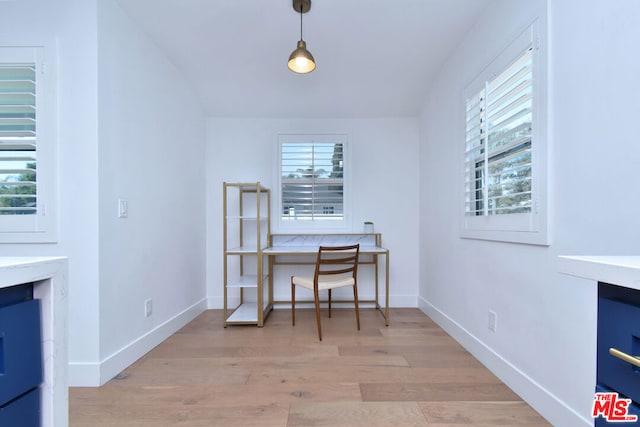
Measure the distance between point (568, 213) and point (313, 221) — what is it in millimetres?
2293

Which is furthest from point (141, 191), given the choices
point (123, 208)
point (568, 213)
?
point (568, 213)

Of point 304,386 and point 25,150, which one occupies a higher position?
point 25,150

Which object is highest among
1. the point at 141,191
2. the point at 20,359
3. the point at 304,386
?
the point at 141,191

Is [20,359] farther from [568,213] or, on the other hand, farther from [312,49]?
[312,49]

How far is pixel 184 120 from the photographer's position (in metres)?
2.67

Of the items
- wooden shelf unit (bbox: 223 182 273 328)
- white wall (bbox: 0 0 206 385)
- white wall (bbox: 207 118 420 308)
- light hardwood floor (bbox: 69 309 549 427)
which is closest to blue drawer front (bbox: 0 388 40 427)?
light hardwood floor (bbox: 69 309 549 427)

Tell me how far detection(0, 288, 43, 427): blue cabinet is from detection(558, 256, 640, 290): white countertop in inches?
51.0

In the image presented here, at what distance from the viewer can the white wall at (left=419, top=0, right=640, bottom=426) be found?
1037 mm

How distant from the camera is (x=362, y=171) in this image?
10.5 feet

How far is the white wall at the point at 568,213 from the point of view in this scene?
1037mm

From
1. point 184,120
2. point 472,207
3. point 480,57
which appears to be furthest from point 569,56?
point 184,120

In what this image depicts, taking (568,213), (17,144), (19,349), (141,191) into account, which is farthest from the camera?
(141,191)

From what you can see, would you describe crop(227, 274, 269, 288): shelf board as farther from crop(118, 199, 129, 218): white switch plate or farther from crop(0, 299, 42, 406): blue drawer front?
crop(0, 299, 42, 406): blue drawer front

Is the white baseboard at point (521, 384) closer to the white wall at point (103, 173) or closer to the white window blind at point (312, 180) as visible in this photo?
the white window blind at point (312, 180)
